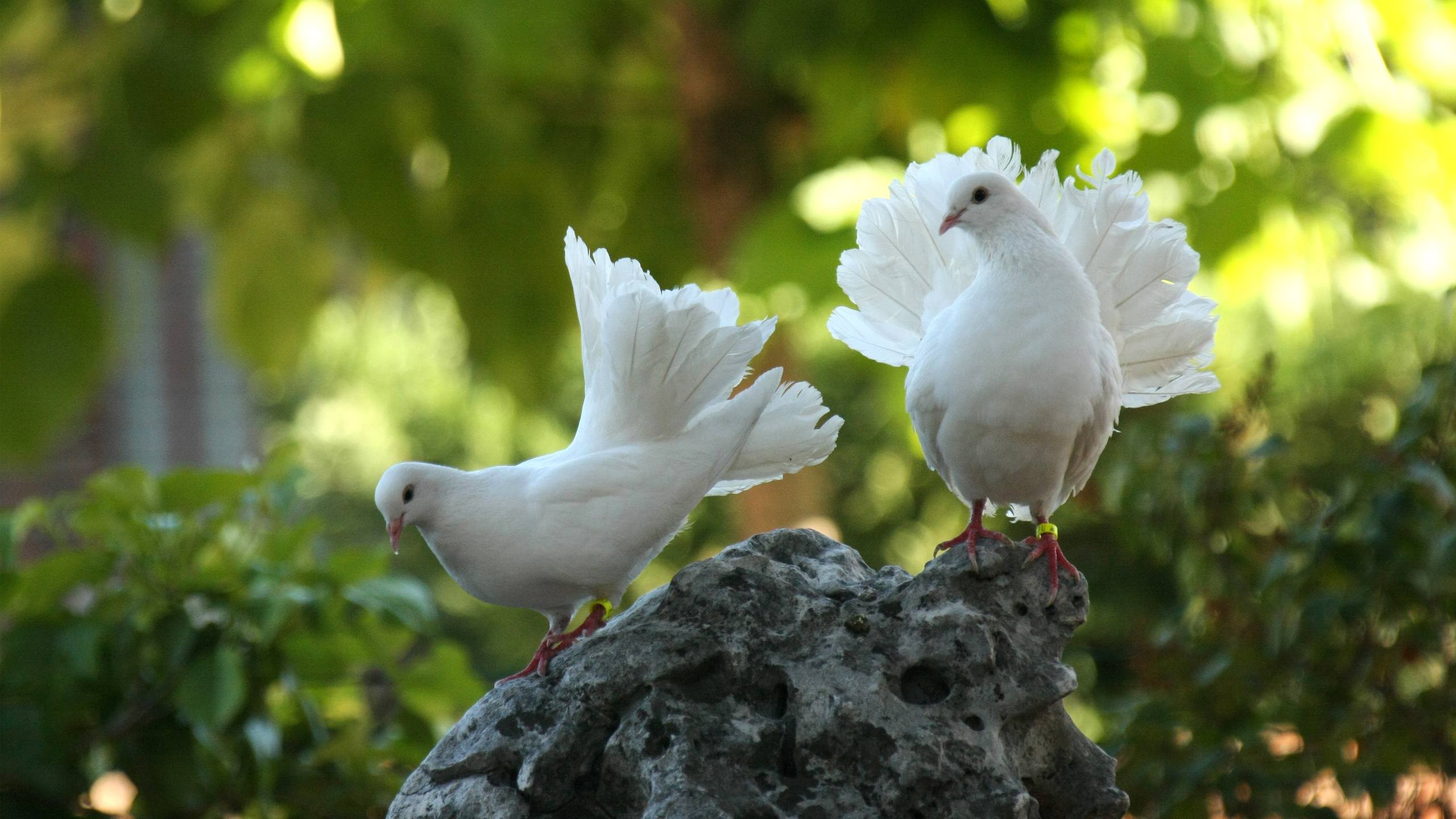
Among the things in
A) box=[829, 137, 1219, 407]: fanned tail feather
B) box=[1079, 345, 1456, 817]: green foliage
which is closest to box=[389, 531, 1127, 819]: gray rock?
box=[829, 137, 1219, 407]: fanned tail feather

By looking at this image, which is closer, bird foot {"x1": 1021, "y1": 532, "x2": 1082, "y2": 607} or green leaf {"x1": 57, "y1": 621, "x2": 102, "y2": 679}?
bird foot {"x1": 1021, "y1": 532, "x2": 1082, "y2": 607}

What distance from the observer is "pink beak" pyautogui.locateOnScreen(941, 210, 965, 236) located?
5.07 ft

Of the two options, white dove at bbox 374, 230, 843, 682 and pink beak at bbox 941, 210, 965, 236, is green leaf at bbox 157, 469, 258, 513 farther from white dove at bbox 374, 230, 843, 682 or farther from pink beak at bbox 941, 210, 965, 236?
pink beak at bbox 941, 210, 965, 236

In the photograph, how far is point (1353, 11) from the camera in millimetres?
2318

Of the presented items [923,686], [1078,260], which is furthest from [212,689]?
[1078,260]

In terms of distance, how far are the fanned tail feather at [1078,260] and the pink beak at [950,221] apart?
8 centimetres

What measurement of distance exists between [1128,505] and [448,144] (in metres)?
1.74

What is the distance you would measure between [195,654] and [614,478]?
1.28 meters

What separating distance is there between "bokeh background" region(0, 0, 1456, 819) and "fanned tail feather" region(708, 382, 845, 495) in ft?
2.90

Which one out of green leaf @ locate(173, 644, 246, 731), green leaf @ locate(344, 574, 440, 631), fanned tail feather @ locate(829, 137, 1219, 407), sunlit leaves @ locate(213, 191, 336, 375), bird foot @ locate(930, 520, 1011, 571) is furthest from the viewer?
sunlit leaves @ locate(213, 191, 336, 375)

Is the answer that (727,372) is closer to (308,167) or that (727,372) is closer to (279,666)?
(279,666)

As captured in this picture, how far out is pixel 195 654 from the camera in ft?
7.84

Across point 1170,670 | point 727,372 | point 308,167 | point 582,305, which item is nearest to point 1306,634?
point 1170,670

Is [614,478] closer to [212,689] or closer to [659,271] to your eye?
[212,689]
